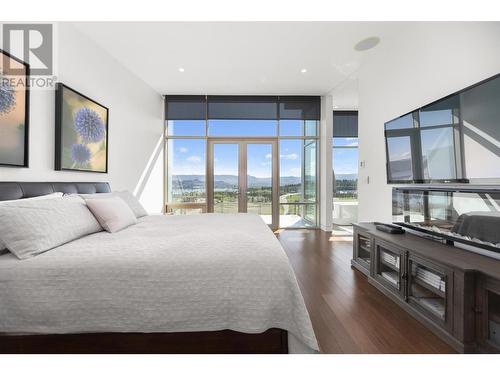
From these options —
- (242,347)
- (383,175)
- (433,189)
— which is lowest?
(242,347)

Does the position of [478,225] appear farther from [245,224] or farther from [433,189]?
[245,224]

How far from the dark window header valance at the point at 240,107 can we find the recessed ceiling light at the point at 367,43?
197 cm

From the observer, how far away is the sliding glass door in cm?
522

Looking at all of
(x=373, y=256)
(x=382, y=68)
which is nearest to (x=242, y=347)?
(x=373, y=256)

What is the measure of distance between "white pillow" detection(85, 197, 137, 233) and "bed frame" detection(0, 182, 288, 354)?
83 centimetres

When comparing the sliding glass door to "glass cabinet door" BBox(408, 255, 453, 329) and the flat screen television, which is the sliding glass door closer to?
the flat screen television

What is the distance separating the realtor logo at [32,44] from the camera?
78.0 inches

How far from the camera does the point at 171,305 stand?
1.23 meters

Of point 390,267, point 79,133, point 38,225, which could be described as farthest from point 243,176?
point 38,225

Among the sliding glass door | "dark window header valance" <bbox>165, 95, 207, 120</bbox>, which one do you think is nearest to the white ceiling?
"dark window header valance" <bbox>165, 95, 207, 120</bbox>

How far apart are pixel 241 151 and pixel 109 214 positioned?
3.51 metres
